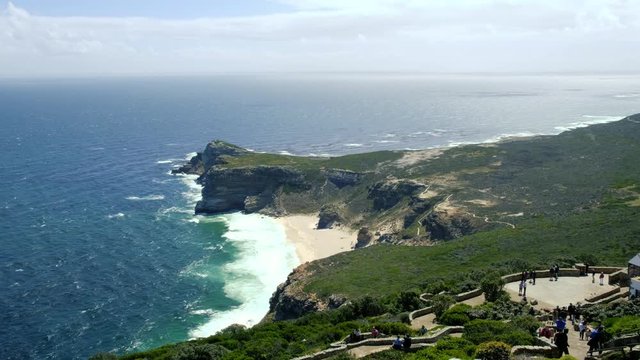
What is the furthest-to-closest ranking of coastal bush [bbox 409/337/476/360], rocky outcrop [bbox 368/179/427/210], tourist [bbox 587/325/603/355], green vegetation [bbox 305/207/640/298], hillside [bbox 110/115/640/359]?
1. rocky outcrop [bbox 368/179/427/210]
2. green vegetation [bbox 305/207/640/298]
3. hillside [bbox 110/115/640/359]
4. coastal bush [bbox 409/337/476/360]
5. tourist [bbox 587/325/603/355]

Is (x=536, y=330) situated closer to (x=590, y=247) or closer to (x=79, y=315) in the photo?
(x=590, y=247)

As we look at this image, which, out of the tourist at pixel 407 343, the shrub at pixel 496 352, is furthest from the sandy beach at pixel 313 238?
the shrub at pixel 496 352

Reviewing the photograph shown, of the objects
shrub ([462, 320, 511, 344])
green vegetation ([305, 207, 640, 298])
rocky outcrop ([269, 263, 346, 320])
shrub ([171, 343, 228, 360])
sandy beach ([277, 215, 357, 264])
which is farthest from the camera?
sandy beach ([277, 215, 357, 264])

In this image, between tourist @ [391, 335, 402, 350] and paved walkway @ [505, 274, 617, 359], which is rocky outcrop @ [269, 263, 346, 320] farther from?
tourist @ [391, 335, 402, 350]

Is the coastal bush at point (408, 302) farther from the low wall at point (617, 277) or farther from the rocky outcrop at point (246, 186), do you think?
the rocky outcrop at point (246, 186)

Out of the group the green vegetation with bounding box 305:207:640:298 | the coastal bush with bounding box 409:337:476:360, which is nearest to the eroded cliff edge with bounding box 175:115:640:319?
the green vegetation with bounding box 305:207:640:298

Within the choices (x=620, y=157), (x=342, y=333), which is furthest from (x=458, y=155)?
(x=342, y=333)

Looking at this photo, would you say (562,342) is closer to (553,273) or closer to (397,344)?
(397,344)
